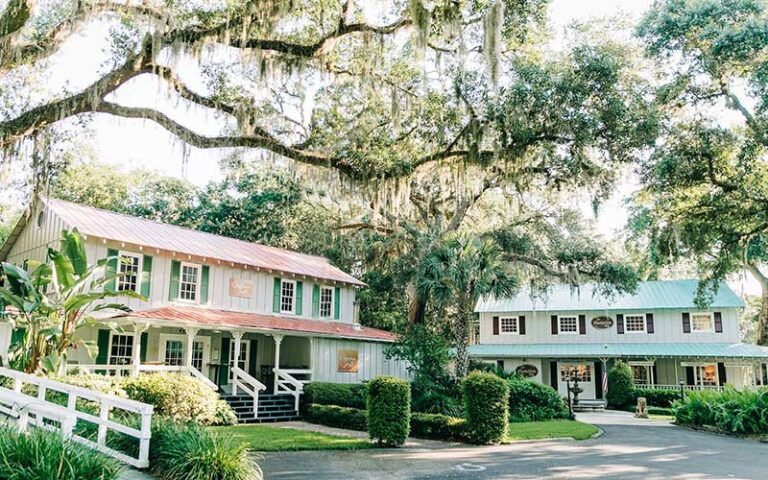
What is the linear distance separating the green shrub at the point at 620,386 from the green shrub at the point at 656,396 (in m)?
0.20

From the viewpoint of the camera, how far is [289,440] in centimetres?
1302

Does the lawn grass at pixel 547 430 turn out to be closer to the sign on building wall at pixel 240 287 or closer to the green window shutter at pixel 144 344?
the sign on building wall at pixel 240 287

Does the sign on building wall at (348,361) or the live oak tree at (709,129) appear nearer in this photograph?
the live oak tree at (709,129)

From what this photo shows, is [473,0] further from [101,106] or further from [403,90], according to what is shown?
[101,106]

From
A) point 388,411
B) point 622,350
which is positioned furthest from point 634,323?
point 388,411

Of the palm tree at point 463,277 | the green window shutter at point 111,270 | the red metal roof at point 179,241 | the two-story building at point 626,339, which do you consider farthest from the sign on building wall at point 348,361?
the two-story building at point 626,339

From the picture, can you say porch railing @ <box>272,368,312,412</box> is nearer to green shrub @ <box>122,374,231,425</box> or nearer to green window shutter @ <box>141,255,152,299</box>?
green window shutter @ <box>141,255,152,299</box>

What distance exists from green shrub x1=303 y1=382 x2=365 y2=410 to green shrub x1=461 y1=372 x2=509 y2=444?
5753 mm

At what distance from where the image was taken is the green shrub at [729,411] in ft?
52.7

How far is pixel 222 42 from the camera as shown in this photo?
1138cm

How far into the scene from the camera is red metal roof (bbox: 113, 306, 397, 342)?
17625 millimetres

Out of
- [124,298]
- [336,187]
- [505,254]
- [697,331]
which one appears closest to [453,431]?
[336,187]

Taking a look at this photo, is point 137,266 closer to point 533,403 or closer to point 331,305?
point 331,305

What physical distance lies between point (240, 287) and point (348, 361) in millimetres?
4721
